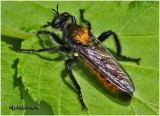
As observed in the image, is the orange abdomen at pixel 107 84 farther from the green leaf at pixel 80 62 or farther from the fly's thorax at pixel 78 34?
the fly's thorax at pixel 78 34

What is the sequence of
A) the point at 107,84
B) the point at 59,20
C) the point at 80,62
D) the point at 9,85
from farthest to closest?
1. the point at 59,20
2. the point at 80,62
3. the point at 107,84
4. the point at 9,85

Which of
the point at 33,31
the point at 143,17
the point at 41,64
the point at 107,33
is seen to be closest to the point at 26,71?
the point at 41,64

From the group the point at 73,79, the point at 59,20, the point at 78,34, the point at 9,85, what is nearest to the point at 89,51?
the point at 78,34

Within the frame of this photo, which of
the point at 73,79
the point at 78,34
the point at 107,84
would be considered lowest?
the point at 107,84

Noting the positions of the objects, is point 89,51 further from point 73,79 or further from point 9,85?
point 9,85

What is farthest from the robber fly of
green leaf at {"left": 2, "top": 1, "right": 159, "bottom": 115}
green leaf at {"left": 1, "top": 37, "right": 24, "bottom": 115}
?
green leaf at {"left": 1, "top": 37, "right": 24, "bottom": 115}

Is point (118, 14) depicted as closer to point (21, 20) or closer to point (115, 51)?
point (115, 51)

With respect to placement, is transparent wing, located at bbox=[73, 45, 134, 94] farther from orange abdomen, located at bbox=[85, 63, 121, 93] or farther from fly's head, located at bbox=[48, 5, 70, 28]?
fly's head, located at bbox=[48, 5, 70, 28]

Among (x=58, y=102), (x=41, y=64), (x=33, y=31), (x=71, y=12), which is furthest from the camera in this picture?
(x=71, y=12)
